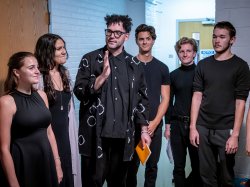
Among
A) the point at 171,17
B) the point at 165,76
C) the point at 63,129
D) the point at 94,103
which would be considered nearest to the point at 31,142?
the point at 63,129

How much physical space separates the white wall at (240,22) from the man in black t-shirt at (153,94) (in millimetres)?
871

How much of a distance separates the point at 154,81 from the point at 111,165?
84 cm

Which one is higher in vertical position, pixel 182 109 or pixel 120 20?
pixel 120 20

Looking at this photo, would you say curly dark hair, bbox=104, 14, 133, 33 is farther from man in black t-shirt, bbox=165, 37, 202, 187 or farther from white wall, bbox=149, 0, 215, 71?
white wall, bbox=149, 0, 215, 71

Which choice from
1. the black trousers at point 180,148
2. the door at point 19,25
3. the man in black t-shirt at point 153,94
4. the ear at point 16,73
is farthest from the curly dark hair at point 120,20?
the black trousers at point 180,148

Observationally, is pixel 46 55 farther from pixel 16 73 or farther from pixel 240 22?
pixel 240 22

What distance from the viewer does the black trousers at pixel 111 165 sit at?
215cm

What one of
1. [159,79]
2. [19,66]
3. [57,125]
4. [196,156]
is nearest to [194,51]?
[159,79]

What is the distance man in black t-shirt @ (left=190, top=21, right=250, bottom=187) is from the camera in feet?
7.99

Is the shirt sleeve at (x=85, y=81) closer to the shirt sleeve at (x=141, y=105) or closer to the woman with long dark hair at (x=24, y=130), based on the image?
the woman with long dark hair at (x=24, y=130)

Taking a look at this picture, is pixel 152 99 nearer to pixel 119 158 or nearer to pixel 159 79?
pixel 159 79

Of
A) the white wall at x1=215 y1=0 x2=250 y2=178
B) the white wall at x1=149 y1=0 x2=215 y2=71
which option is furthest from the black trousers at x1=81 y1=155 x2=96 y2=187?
the white wall at x1=149 y1=0 x2=215 y2=71

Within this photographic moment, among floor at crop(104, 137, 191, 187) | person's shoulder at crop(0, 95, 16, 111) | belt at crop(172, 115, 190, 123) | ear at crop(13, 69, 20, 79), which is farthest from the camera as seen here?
floor at crop(104, 137, 191, 187)

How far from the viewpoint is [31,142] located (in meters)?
1.88
